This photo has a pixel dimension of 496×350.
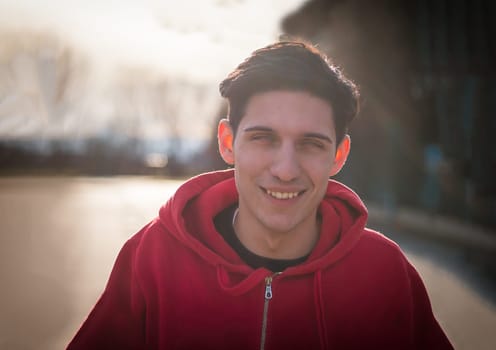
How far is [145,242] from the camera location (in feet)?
8.89

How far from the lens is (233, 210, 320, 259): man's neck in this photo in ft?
8.96

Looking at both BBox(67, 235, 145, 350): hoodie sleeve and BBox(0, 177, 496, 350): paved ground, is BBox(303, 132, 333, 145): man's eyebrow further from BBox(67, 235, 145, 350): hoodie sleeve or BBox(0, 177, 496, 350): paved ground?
BBox(0, 177, 496, 350): paved ground

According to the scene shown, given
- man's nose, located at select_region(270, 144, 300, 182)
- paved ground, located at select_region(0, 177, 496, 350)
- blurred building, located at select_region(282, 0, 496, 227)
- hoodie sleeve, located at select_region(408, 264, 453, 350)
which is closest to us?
man's nose, located at select_region(270, 144, 300, 182)

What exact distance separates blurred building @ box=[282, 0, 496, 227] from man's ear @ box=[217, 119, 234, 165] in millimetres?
12852

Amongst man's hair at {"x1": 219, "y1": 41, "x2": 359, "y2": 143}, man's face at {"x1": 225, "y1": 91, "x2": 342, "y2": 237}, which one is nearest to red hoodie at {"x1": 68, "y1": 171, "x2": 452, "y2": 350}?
man's face at {"x1": 225, "y1": 91, "x2": 342, "y2": 237}

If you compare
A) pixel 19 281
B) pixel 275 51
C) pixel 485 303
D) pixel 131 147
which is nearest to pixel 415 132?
pixel 485 303

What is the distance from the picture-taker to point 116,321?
259 centimetres

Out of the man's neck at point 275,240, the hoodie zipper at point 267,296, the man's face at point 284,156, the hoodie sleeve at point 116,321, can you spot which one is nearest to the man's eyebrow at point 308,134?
the man's face at point 284,156

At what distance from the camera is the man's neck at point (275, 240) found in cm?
273

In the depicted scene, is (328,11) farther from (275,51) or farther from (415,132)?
(275,51)

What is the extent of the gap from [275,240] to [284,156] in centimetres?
37

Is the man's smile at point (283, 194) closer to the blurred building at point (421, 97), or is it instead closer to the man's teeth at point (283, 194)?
the man's teeth at point (283, 194)

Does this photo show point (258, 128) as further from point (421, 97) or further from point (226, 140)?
point (421, 97)

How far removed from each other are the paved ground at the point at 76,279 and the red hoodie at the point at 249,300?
11.2 feet
